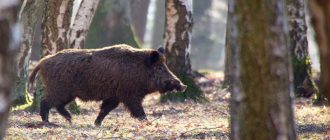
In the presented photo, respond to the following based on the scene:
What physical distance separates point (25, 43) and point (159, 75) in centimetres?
374

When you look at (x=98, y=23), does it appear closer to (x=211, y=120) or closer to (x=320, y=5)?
(x=211, y=120)

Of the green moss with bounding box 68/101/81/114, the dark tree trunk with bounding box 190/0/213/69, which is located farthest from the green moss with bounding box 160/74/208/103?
the dark tree trunk with bounding box 190/0/213/69

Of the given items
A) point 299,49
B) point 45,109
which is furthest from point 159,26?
point 45,109

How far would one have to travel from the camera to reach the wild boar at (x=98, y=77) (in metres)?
14.5

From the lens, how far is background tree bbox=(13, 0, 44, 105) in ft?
56.5

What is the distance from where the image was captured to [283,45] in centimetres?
711

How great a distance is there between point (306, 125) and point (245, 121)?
234 inches

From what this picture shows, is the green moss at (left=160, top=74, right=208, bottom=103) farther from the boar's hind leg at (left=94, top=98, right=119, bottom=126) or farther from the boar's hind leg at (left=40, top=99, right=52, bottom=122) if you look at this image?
the boar's hind leg at (left=40, top=99, right=52, bottom=122)

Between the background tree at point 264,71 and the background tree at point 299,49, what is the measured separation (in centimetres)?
1127

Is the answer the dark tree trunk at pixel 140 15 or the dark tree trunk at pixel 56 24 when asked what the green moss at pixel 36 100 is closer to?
the dark tree trunk at pixel 56 24

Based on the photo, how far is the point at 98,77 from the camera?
1462cm

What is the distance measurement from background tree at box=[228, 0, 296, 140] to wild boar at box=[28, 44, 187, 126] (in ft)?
24.4

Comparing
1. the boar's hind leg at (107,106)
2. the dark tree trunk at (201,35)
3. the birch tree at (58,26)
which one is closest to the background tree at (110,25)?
the birch tree at (58,26)

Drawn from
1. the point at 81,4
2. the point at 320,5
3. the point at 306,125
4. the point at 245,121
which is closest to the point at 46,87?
the point at 81,4
